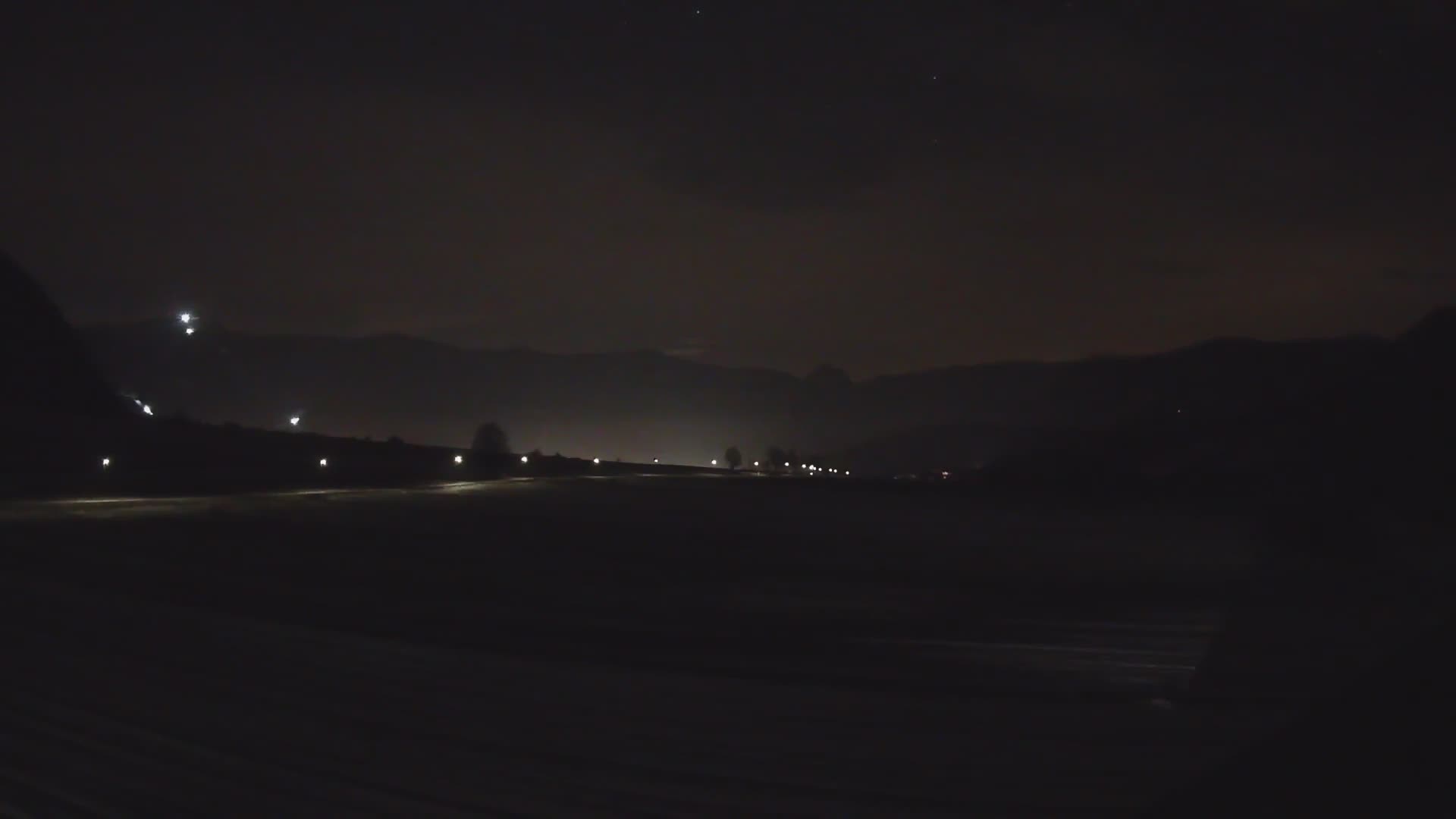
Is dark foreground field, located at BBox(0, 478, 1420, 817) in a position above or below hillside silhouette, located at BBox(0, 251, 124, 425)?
below

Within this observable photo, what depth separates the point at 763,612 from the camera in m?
13.0

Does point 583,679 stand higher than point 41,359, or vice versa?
point 41,359

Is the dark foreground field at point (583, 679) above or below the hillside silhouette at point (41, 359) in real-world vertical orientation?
below

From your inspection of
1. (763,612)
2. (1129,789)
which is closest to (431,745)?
(1129,789)

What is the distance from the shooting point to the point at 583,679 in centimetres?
912

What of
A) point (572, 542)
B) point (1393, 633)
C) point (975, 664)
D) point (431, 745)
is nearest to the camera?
point (431, 745)

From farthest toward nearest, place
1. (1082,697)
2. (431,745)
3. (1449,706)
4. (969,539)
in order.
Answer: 1. (969,539)
2. (1082,697)
3. (431,745)
4. (1449,706)

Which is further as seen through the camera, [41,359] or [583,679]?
[41,359]

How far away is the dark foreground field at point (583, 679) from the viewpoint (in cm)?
646

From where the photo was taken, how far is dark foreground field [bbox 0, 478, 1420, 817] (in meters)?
6.46

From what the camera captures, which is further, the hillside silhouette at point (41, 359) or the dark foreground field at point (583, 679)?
the hillside silhouette at point (41, 359)

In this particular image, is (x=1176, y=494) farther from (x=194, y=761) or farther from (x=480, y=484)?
(x=194, y=761)

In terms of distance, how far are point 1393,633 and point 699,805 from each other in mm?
7307

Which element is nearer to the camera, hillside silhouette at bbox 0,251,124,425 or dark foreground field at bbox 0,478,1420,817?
dark foreground field at bbox 0,478,1420,817
